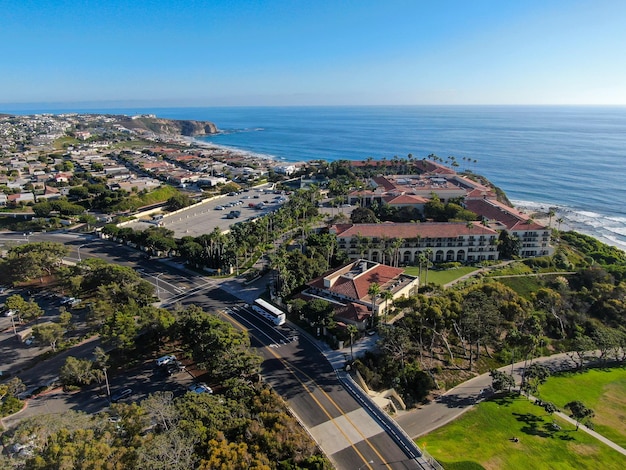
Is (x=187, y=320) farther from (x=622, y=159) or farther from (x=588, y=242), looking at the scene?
(x=622, y=159)

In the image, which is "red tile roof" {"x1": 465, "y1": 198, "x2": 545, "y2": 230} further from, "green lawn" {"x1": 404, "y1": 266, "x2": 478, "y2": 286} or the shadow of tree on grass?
the shadow of tree on grass

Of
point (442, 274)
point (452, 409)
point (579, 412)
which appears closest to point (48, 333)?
point (452, 409)

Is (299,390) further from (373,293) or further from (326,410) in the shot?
(373,293)

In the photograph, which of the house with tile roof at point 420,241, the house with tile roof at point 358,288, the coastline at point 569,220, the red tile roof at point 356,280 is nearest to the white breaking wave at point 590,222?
the coastline at point 569,220

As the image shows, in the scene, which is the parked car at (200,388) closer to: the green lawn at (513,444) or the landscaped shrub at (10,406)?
the landscaped shrub at (10,406)

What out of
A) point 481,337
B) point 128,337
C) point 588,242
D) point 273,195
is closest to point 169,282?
point 128,337
